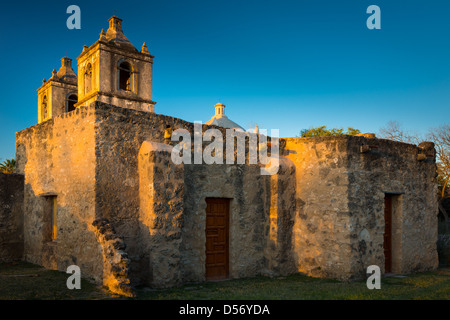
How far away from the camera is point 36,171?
9828 millimetres

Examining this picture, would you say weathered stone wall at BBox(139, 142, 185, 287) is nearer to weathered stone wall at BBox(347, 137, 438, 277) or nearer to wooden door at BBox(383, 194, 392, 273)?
weathered stone wall at BBox(347, 137, 438, 277)

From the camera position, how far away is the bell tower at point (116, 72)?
1716 cm

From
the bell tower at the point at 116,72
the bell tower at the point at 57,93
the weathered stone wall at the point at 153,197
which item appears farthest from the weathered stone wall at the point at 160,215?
the bell tower at the point at 57,93

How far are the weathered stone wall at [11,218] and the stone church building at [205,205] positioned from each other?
0.21m

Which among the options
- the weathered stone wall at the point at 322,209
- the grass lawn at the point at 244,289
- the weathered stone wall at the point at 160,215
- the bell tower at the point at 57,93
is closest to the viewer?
the grass lawn at the point at 244,289

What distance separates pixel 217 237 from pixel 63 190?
3506 millimetres

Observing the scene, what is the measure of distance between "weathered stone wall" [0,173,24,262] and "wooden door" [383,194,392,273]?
31.1 feet

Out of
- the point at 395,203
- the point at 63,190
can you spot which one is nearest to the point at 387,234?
the point at 395,203

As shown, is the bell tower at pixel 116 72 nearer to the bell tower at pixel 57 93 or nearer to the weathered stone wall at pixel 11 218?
the bell tower at pixel 57 93

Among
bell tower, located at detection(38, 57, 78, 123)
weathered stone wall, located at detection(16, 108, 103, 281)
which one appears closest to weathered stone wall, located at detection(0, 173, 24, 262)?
weathered stone wall, located at detection(16, 108, 103, 281)

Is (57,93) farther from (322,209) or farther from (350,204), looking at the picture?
(350,204)

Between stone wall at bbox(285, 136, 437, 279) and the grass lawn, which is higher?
stone wall at bbox(285, 136, 437, 279)

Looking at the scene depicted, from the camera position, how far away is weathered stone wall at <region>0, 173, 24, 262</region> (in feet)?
32.8
